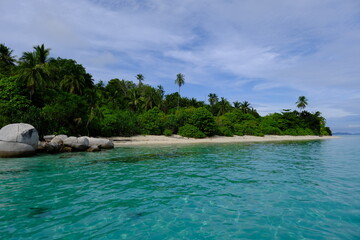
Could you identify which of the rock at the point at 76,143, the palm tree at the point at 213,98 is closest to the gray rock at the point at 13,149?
the rock at the point at 76,143

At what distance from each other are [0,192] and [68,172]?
377 centimetres

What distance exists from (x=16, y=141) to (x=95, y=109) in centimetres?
1549

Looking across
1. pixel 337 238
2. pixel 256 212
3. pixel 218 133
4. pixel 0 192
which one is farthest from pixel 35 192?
pixel 218 133

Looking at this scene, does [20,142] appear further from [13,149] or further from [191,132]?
[191,132]

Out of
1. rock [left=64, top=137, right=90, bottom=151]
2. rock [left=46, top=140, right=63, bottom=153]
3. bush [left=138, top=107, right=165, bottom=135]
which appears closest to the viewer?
rock [left=46, top=140, right=63, bottom=153]

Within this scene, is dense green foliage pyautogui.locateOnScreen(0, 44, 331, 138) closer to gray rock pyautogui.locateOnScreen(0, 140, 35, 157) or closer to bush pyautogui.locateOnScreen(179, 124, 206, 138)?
bush pyautogui.locateOnScreen(179, 124, 206, 138)

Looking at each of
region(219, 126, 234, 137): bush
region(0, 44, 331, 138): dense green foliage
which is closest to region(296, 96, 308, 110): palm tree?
region(0, 44, 331, 138): dense green foliage

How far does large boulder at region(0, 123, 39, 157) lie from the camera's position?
17156 millimetres

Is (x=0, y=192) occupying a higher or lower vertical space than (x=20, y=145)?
lower

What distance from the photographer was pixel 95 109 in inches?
1281

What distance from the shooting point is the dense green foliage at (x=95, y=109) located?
89.4 feet

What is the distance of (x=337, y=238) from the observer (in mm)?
4941

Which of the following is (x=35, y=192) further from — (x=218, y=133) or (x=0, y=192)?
(x=218, y=133)

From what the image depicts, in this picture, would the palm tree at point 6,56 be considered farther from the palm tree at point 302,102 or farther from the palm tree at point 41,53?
the palm tree at point 302,102
